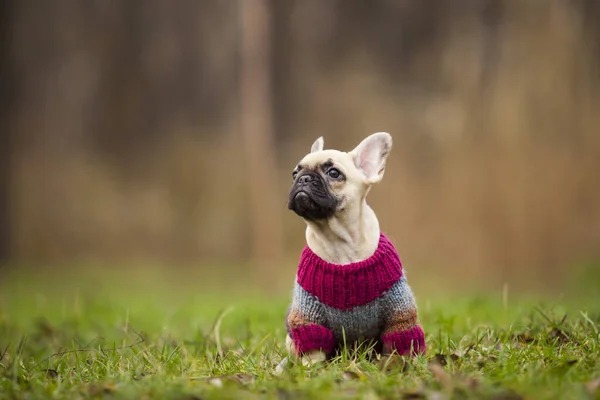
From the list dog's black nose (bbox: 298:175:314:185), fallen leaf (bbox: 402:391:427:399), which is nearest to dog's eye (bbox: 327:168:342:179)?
dog's black nose (bbox: 298:175:314:185)

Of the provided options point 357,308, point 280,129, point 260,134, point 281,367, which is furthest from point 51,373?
point 280,129

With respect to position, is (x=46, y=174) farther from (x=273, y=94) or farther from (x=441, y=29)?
(x=441, y=29)

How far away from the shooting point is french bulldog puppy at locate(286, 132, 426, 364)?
300cm

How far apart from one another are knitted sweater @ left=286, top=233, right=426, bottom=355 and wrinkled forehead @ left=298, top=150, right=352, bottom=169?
0.46m

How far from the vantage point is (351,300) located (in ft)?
9.80

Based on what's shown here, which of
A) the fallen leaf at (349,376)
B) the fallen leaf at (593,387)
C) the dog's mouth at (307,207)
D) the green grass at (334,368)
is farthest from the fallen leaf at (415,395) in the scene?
the dog's mouth at (307,207)

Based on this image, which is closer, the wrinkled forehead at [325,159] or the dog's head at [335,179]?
the dog's head at [335,179]

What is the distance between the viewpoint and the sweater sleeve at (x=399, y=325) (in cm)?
301

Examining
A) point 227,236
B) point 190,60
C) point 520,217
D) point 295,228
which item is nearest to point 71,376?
point 520,217

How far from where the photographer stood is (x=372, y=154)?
3.35m

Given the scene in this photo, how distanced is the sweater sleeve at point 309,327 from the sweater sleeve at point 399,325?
26cm

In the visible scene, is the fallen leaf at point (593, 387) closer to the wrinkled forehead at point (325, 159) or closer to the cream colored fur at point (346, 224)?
the cream colored fur at point (346, 224)

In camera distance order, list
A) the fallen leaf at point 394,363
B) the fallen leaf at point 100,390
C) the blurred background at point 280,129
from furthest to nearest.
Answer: the blurred background at point 280,129 < the fallen leaf at point 394,363 < the fallen leaf at point 100,390

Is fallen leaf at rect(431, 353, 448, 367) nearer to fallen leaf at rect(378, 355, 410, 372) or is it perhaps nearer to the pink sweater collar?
fallen leaf at rect(378, 355, 410, 372)
